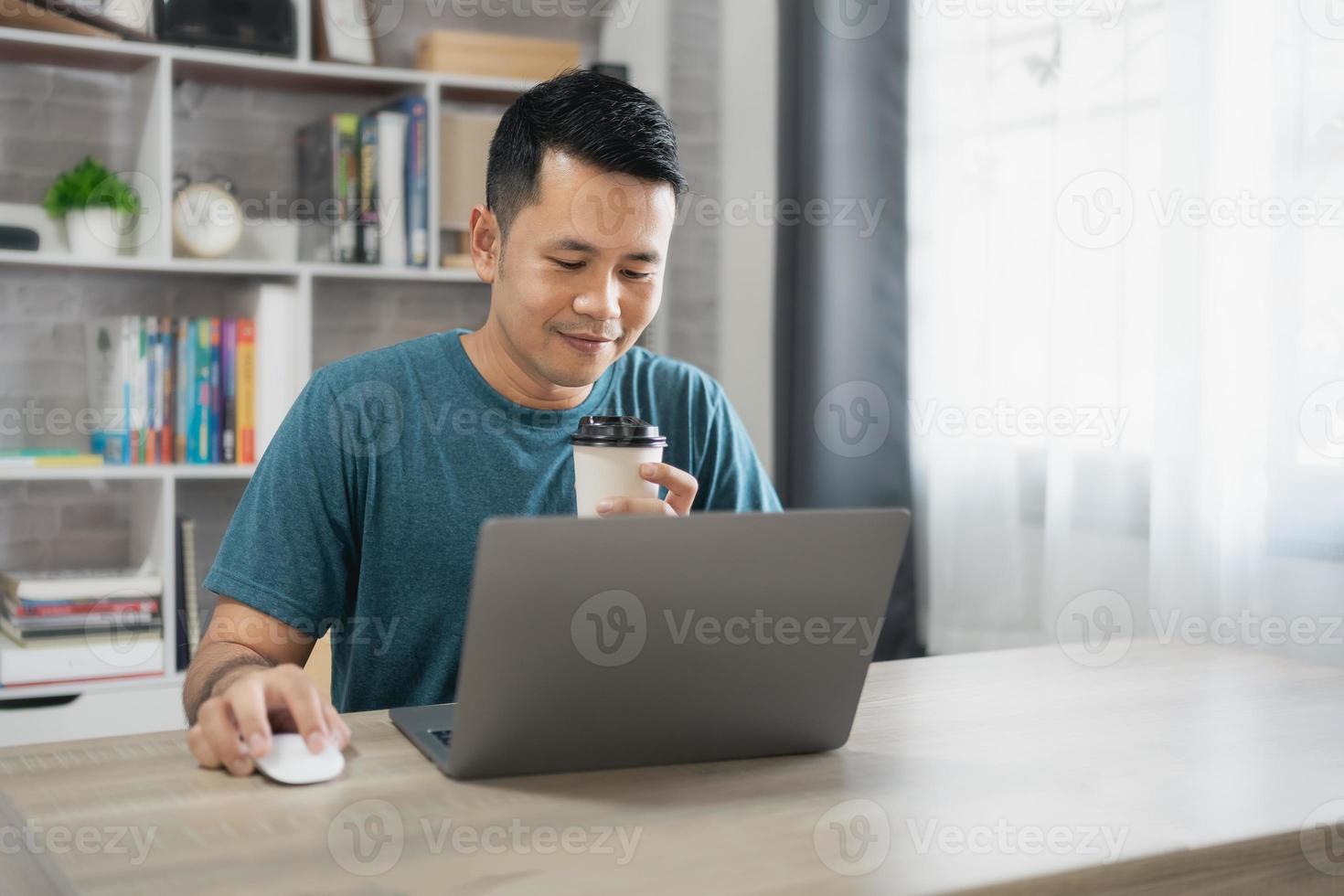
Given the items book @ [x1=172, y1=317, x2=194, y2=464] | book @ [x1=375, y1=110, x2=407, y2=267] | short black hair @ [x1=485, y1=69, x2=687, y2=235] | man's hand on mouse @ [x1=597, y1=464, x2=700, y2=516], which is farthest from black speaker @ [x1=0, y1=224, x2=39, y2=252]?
man's hand on mouse @ [x1=597, y1=464, x2=700, y2=516]

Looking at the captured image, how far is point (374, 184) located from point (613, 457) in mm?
1851

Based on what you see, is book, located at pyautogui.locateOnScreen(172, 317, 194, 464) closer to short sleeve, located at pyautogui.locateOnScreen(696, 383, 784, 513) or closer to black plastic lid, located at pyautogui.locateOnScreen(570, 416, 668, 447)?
short sleeve, located at pyautogui.locateOnScreen(696, 383, 784, 513)

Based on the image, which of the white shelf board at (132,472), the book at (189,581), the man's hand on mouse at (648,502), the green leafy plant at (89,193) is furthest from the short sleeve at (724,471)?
the green leafy plant at (89,193)

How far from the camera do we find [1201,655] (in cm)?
146

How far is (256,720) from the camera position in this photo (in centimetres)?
93

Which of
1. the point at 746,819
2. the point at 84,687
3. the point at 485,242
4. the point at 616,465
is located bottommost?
the point at 84,687

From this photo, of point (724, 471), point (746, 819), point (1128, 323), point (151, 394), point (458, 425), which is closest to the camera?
point (746, 819)

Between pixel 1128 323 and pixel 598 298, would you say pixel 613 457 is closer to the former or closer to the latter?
pixel 598 298

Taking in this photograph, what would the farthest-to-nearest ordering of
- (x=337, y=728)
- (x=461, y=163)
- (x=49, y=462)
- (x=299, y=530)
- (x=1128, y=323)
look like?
(x=461, y=163) → (x=49, y=462) → (x=1128, y=323) → (x=299, y=530) → (x=337, y=728)

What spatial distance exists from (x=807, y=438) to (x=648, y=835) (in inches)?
73.0

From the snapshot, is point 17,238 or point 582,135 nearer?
point 582,135

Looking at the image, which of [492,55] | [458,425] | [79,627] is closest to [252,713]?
[458,425]

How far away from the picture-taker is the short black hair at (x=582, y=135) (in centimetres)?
137

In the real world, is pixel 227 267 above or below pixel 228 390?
above
